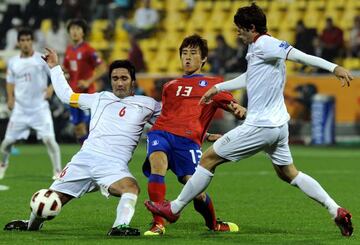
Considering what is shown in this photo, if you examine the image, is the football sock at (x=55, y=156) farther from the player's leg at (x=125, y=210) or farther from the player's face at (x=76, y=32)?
the player's leg at (x=125, y=210)

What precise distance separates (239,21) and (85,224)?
101 inches

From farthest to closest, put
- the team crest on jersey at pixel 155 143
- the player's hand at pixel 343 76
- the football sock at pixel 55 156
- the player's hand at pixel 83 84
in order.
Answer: the football sock at pixel 55 156 → the player's hand at pixel 83 84 → the team crest on jersey at pixel 155 143 → the player's hand at pixel 343 76

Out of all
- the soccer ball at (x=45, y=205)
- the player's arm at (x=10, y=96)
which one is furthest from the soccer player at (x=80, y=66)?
the soccer ball at (x=45, y=205)

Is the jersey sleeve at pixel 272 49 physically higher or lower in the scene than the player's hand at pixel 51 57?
higher

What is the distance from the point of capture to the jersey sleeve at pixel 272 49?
28.9 feet

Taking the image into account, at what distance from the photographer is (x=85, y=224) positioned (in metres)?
10.1

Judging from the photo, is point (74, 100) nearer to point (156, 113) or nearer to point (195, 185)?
point (156, 113)

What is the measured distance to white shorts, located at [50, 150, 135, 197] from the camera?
9.15 m

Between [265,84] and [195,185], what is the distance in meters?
1.05

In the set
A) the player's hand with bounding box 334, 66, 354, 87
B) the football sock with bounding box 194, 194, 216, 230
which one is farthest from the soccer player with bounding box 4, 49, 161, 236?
the player's hand with bounding box 334, 66, 354, 87

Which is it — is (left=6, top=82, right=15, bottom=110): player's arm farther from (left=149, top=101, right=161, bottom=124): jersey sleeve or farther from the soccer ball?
the soccer ball

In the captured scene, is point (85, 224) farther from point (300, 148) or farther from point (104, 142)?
point (300, 148)

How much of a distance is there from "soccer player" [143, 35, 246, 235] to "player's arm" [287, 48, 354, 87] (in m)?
0.90

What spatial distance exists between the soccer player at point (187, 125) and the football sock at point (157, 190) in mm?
107
